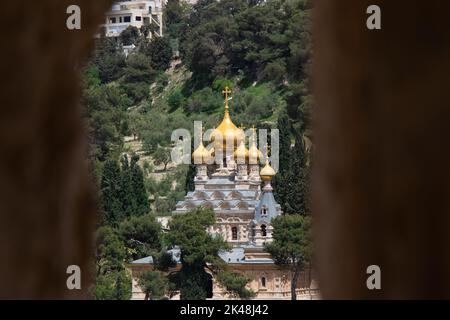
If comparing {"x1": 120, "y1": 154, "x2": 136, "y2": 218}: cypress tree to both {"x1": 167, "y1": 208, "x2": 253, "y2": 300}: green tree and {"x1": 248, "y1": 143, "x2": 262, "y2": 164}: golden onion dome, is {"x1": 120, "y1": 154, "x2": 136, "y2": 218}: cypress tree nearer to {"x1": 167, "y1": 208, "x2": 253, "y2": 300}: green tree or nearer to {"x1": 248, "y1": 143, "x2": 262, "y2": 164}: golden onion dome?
{"x1": 248, "y1": 143, "x2": 262, "y2": 164}: golden onion dome

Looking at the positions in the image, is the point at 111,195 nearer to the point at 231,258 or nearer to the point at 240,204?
the point at 240,204

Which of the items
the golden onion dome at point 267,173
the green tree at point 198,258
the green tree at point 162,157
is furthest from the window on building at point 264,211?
the green tree at point 162,157

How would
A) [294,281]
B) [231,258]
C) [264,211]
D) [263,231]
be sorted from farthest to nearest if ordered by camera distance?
[264,211], [263,231], [231,258], [294,281]

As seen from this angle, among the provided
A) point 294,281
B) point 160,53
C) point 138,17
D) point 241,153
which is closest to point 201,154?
point 241,153

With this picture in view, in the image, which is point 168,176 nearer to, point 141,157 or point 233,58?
point 141,157
